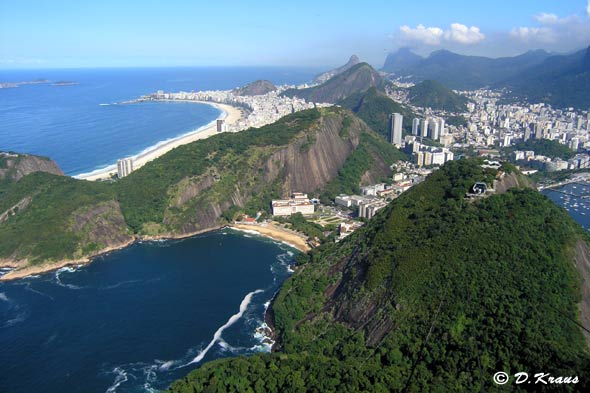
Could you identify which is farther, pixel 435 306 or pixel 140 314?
pixel 140 314

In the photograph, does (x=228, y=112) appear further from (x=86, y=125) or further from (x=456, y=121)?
(x=456, y=121)

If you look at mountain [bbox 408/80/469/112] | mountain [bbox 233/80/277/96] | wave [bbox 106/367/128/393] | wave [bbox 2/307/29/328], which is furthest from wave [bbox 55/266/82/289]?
mountain [bbox 233/80/277/96]

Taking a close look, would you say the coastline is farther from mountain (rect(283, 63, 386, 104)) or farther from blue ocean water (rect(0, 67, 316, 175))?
mountain (rect(283, 63, 386, 104))

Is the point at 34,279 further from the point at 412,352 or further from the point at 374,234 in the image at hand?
the point at 412,352

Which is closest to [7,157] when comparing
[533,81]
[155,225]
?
[155,225]

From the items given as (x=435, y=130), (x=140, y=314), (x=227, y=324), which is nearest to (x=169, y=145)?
(x=435, y=130)
